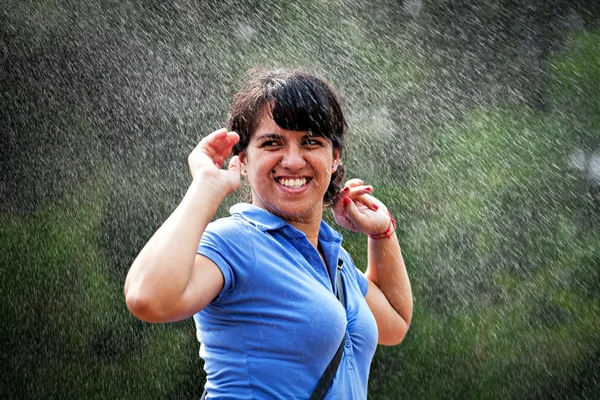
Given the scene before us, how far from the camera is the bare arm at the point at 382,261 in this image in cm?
239

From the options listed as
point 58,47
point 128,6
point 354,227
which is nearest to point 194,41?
point 128,6

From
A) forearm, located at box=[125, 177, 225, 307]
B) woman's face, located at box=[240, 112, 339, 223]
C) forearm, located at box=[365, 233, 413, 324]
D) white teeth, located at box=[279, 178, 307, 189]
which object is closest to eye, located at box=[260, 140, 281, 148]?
woman's face, located at box=[240, 112, 339, 223]

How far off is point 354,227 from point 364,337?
0.56m

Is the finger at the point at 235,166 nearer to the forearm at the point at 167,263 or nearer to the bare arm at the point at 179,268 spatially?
the bare arm at the point at 179,268

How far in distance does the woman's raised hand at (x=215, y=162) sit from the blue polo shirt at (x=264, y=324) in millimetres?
118

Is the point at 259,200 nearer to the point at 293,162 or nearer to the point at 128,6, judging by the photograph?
the point at 293,162

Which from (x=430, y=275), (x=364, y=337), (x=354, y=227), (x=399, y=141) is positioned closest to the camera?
(x=364, y=337)

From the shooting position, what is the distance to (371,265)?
97.1 inches

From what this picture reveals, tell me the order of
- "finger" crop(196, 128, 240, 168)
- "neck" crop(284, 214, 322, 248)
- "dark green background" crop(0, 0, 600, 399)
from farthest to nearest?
"dark green background" crop(0, 0, 600, 399)
"neck" crop(284, 214, 322, 248)
"finger" crop(196, 128, 240, 168)

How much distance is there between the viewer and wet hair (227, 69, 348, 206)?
196cm

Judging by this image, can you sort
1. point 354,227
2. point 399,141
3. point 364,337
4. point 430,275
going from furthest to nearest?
point 399,141, point 430,275, point 354,227, point 364,337

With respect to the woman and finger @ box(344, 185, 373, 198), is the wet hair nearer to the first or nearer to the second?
the woman

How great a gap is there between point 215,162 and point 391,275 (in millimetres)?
885

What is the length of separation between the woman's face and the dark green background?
3.64 meters
